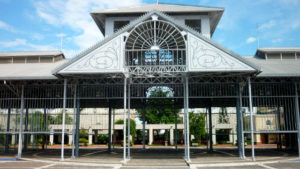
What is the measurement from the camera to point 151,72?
18.2 m

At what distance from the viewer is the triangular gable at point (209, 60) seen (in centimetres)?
1731

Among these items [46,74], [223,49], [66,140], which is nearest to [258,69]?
[223,49]

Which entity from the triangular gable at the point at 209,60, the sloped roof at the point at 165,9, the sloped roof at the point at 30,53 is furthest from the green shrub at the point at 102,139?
the triangular gable at the point at 209,60

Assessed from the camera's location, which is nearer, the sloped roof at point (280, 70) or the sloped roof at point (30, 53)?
the sloped roof at point (280, 70)

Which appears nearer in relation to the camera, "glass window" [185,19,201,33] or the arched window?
the arched window

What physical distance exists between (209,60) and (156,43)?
389 centimetres

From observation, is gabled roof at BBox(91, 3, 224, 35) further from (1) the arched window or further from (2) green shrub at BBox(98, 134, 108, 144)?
(2) green shrub at BBox(98, 134, 108, 144)

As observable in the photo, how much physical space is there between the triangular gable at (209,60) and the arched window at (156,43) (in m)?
0.79

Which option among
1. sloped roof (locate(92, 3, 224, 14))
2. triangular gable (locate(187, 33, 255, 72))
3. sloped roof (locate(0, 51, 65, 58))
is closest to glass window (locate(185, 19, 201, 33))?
sloped roof (locate(92, 3, 224, 14))

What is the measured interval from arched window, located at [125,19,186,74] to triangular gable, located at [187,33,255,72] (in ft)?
2.60

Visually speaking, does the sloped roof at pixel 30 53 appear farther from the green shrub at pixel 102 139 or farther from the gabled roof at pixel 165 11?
the green shrub at pixel 102 139

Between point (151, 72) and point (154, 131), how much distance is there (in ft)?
107

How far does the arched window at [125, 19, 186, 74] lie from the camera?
18.2 meters

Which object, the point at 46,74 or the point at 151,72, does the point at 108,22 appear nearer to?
the point at 46,74
